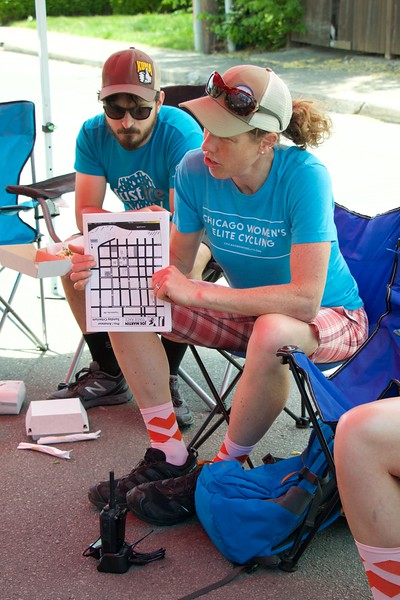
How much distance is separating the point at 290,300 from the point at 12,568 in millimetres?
1108

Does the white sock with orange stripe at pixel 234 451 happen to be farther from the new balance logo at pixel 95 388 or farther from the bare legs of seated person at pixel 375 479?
the new balance logo at pixel 95 388

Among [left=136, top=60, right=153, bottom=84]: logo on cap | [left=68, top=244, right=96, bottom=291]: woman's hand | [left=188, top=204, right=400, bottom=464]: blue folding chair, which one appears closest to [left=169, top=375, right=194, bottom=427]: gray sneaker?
[left=188, top=204, right=400, bottom=464]: blue folding chair

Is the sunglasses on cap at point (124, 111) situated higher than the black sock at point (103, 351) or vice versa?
the sunglasses on cap at point (124, 111)

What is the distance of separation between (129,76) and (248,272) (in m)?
0.88

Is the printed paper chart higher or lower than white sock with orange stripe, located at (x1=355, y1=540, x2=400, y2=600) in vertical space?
higher

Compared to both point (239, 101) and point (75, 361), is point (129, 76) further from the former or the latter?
point (75, 361)

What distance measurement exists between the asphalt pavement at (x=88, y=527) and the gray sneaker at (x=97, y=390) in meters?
0.05

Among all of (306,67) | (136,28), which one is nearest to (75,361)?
(306,67)

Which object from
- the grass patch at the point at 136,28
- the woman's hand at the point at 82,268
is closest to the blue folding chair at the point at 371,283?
the woman's hand at the point at 82,268

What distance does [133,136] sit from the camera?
3.41 m

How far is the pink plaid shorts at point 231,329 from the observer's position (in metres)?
2.86

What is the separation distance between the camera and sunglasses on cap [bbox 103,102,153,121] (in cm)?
332

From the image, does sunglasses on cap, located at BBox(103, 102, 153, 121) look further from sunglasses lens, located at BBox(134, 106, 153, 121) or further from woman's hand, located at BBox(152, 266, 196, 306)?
woman's hand, located at BBox(152, 266, 196, 306)

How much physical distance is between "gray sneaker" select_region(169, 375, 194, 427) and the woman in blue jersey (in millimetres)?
508
